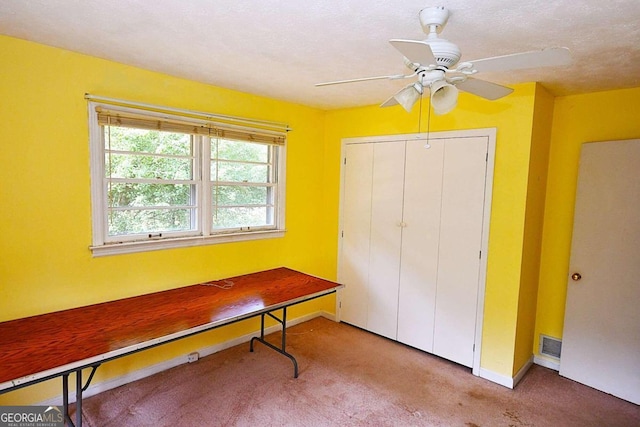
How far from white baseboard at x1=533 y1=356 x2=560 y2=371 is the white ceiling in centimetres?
235

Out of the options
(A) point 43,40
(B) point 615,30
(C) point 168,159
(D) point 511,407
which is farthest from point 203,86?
(D) point 511,407

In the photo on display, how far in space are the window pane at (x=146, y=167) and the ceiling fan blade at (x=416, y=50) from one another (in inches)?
86.1

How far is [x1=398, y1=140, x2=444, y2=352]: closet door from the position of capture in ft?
10.7

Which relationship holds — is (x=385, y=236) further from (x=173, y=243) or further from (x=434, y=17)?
(x=434, y=17)

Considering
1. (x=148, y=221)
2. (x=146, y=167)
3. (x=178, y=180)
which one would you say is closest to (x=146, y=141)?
(x=146, y=167)

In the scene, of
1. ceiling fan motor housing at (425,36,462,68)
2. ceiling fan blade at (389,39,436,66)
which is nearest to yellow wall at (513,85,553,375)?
ceiling fan motor housing at (425,36,462,68)

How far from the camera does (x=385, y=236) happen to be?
365 cm

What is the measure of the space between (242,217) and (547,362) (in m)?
3.11

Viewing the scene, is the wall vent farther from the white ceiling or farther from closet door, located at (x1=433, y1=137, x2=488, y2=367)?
the white ceiling

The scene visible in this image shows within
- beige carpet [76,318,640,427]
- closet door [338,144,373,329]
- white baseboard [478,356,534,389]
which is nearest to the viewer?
beige carpet [76,318,640,427]

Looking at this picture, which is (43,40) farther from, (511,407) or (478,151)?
(511,407)

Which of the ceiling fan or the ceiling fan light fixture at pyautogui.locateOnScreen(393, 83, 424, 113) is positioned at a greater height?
the ceiling fan

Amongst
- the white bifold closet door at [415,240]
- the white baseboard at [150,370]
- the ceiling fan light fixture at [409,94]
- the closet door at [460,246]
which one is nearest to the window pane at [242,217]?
the white bifold closet door at [415,240]

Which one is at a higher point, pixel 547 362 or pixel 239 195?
pixel 239 195
